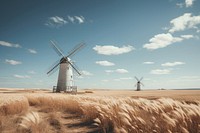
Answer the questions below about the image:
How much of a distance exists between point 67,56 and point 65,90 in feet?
29.0

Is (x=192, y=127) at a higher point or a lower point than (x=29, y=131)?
higher

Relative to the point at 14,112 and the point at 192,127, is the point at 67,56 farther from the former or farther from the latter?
the point at 192,127

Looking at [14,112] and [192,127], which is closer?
[192,127]

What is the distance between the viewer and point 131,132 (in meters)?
4.91

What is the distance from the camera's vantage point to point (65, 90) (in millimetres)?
42875

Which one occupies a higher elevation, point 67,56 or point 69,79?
point 67,56

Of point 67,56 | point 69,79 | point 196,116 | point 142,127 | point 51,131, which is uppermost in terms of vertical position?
point 67,56

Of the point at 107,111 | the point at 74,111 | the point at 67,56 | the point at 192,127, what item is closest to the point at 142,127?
the point at 192,127

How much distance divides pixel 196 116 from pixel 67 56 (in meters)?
43.9

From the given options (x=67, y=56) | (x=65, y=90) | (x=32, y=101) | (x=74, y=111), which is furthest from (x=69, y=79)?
(x=74, y=111)

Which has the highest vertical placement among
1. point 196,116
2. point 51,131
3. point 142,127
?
point 196,116

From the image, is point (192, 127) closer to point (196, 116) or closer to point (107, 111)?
point (196, 116)

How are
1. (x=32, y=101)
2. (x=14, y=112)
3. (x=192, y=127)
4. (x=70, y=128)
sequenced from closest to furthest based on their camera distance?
(x=192, y=127)
(x=70, y=128)
(x=14, y=112)
(x=32, y=101)

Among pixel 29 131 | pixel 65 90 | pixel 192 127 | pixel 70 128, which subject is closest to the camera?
pixel 192 127
